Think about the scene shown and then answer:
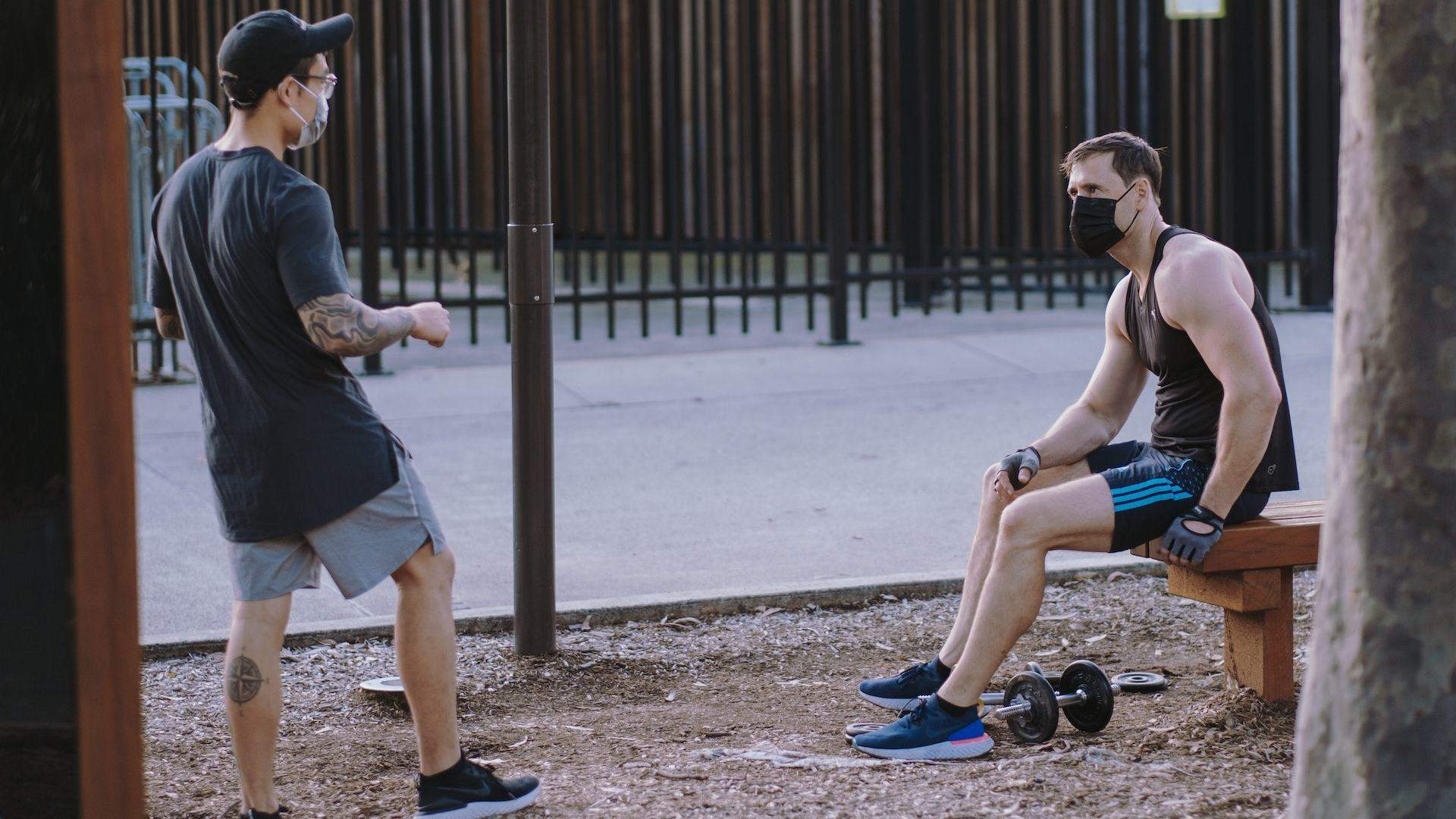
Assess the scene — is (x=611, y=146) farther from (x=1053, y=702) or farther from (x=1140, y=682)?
(x=1053, y=702)

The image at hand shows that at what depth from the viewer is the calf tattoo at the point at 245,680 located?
349 cm

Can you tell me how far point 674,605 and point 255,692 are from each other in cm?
210

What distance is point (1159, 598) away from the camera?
5656mm

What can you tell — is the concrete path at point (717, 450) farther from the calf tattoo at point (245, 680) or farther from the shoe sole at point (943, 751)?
the calf tattoo at point (245, 680)

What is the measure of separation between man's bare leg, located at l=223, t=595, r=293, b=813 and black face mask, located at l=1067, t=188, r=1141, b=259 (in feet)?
6.74

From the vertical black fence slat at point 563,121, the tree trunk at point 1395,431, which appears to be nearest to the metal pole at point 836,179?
the vertical black fence slat at point 563,121

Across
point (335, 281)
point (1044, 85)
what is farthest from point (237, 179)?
point (1044, 85)

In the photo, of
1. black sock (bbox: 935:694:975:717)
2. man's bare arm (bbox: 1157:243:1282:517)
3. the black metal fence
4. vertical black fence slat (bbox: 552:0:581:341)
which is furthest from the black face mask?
vertical black fence slat (bbox: 552:0:581:341)

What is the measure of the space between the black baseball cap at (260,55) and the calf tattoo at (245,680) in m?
1.07

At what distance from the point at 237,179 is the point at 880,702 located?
207 cm

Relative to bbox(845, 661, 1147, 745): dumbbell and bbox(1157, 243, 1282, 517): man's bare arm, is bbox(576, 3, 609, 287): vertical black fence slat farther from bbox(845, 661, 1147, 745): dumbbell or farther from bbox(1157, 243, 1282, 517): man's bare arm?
bbox(1157, 243, 1282, 517): man's bare arm

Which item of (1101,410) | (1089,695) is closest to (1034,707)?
(1089,695)

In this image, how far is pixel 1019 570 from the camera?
13.6 feet

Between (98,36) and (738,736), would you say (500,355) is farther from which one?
(98,36)
